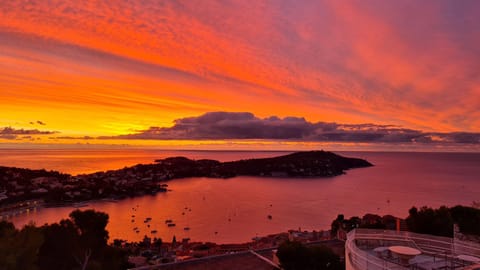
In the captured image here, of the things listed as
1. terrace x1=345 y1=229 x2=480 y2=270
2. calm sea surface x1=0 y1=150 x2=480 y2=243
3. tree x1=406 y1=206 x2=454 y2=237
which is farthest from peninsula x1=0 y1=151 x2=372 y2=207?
terrace x1=345 y1=229 x2=480 y2=270

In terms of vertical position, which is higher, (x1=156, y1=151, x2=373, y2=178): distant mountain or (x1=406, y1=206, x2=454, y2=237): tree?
(x1=406, y1=206, x2=454, y2=237): tree

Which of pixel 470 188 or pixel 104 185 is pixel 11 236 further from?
pixel 470 188

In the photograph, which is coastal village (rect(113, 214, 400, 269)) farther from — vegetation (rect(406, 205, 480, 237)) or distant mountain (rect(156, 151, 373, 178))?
distant mountain (rect(156, 151, 373, 178))

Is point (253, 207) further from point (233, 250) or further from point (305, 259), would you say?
point (305, 259)

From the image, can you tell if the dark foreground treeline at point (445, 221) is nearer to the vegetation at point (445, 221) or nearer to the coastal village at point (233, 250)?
the vegetation at point (445, 221)

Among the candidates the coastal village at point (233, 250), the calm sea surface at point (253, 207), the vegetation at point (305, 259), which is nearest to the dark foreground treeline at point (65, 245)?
the coastal village at point (233, 250)

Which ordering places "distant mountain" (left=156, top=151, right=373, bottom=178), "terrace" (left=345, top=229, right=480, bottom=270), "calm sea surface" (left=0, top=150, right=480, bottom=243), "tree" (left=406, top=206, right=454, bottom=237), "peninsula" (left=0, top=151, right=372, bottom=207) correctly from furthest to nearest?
"distant mountain" (left=156, top=151, right=373, bottom=178), "peninsula" (left=0, top=151, right=372, bottom=207), "calm sea surface" (left=0, top=150, right=480, bottom=243), "tree" (left=406, top=206, right=454, bottom=237), "terrace" (left=345, top=229, right=480, bottom=270)

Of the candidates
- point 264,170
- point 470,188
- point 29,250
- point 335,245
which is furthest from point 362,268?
point 264,170
